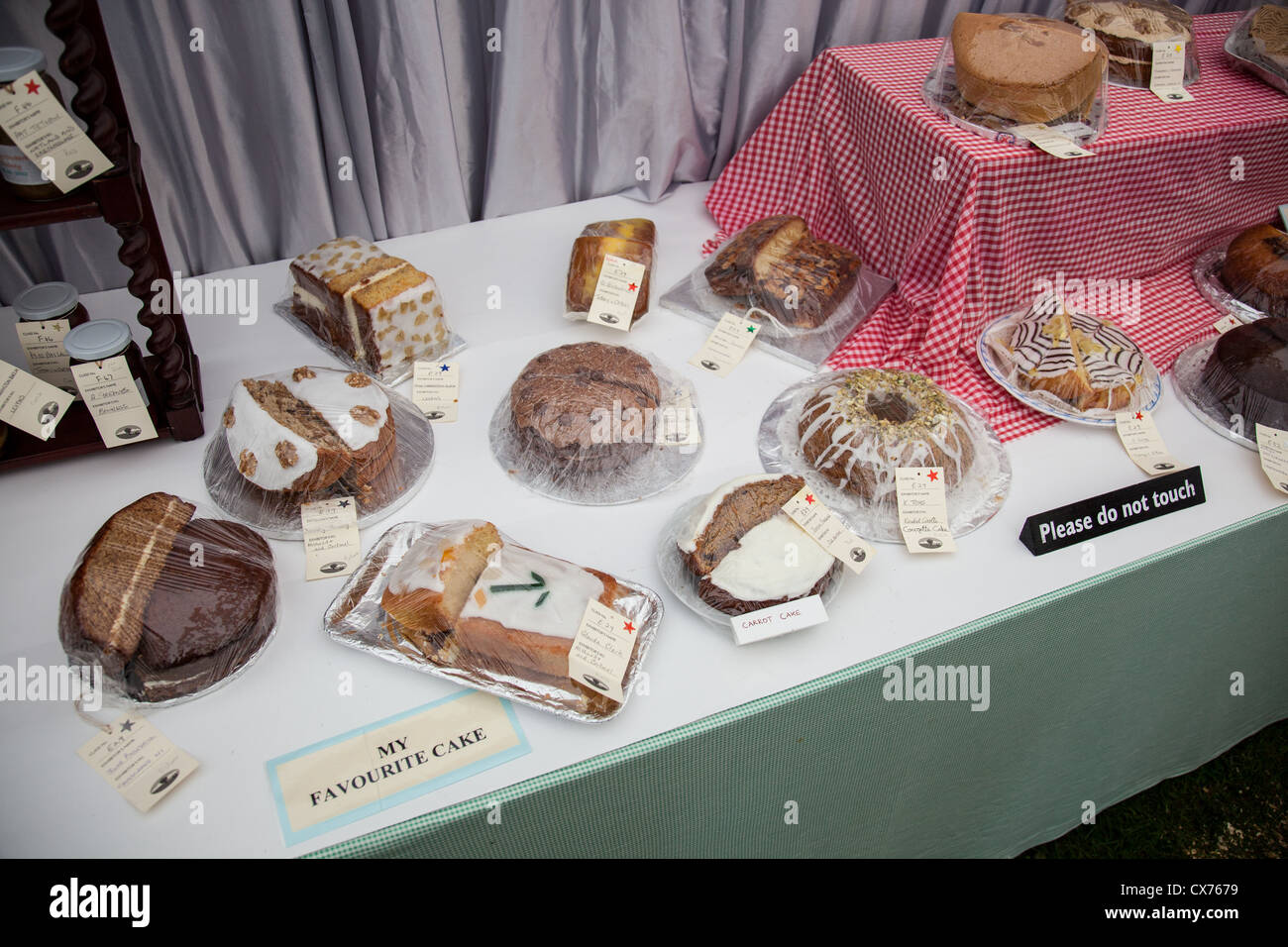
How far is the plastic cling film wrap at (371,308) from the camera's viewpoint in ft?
5.64

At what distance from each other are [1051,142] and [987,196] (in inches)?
6.5

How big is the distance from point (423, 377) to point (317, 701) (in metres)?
0.73

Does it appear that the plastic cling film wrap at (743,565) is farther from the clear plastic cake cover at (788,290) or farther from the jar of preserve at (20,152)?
the jar of preserve at (20,152)

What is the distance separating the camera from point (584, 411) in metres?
1.56

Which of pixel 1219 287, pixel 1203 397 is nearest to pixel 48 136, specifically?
pixel 1203 397

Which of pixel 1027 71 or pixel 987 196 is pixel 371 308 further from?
pixel 1027 71

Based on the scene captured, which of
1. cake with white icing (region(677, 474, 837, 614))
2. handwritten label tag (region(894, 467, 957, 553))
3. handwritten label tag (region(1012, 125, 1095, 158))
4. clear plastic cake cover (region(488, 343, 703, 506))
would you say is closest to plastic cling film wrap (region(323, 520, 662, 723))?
cake with white icing (region(677, 474, 837, 614))

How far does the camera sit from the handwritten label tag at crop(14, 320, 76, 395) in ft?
4.91

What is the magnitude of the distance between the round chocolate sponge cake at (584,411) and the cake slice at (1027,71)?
3.06 feet

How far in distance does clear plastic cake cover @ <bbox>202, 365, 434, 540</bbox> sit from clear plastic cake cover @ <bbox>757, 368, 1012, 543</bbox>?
0.70 meters

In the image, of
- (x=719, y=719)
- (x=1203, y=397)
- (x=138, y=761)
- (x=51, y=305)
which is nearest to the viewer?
(x=138, y=761)

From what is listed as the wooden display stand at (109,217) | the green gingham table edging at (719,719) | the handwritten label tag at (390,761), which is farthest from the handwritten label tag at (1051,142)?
the wooden display stand at (109,217)

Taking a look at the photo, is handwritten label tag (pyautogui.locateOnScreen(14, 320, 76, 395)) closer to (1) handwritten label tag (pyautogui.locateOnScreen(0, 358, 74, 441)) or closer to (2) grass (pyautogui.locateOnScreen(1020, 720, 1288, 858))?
(1) handwritten label tag (pyautogui.locateOnScreen(0, 358, 74, 441))
